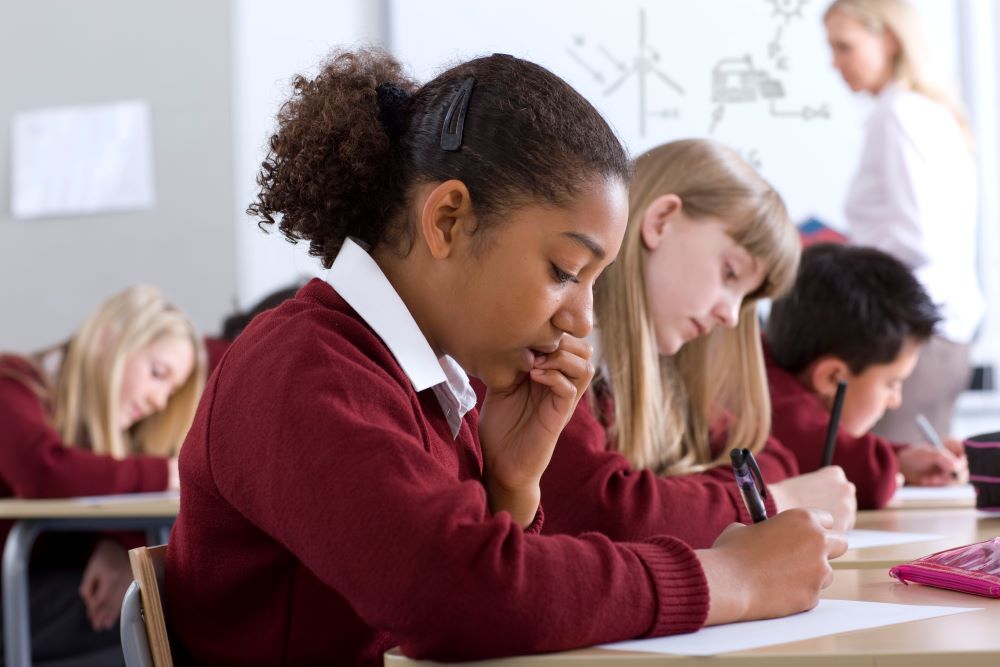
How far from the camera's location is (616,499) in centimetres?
136

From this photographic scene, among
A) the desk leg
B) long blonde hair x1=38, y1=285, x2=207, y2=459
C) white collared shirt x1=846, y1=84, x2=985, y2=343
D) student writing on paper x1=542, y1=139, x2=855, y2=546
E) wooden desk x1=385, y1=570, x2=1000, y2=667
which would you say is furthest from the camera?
white collared shirt x1=846, y1=84, x2=985, y2=343

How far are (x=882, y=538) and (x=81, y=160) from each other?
10.6 ft

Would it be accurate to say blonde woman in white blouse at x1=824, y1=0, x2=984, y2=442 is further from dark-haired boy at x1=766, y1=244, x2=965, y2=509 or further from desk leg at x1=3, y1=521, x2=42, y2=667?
desk leg at x1=3, y1=521, x2=42, y2=667

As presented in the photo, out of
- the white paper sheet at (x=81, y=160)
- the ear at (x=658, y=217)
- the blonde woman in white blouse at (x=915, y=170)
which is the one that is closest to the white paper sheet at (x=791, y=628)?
the ear at (x=658, y=217)

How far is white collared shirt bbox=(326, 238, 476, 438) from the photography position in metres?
0.97

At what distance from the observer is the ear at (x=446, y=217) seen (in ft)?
3.25

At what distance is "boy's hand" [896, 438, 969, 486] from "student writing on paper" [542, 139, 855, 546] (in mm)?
496

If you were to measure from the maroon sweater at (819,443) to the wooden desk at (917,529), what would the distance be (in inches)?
3.3

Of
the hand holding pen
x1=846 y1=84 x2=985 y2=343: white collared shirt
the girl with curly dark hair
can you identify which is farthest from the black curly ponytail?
x1=846 y1=84 x2=985 y2=343: white collared shirt

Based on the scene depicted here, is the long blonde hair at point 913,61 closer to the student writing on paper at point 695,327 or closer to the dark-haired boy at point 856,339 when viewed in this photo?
the dark-haired boy at point 856,339

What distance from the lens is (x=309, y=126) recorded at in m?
1.09

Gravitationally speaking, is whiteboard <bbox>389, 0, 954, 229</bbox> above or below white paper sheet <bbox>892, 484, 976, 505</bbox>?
above

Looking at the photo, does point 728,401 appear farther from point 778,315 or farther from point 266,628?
point 266,628

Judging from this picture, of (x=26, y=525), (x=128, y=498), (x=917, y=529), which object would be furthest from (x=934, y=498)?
(x=26, y=525)
